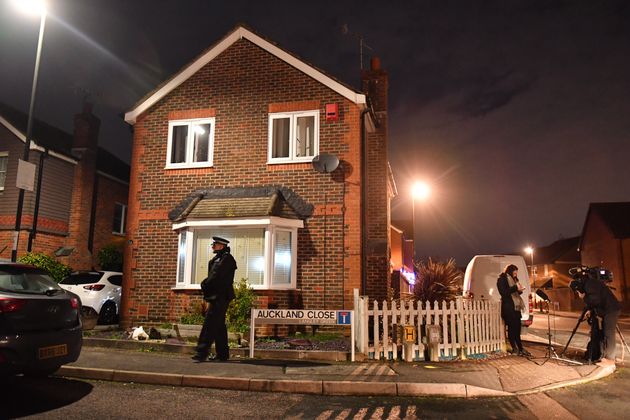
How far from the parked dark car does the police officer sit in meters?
2.00

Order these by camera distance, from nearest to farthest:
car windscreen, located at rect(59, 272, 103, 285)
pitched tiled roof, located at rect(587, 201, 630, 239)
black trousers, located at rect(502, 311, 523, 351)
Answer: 1. black trousers, located at rect(502, 311, 523, 351)
2. car windscreen, located at rect(59, 272, 103, 285)
3. pitched tiled roof, located at rect(587, 201, 630, 239)

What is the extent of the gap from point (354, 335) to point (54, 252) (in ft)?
47.9

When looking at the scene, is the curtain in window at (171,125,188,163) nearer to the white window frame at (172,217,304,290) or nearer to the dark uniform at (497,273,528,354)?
the white window frame at (172,217,304,290)

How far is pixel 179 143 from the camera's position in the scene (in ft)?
41.4

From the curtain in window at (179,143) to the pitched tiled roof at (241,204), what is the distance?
1.18 metres

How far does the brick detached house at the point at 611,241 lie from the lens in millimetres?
33781

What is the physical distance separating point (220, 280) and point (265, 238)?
3.25 metres

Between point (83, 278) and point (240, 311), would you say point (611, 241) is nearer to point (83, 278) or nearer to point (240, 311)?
point (240, 311)

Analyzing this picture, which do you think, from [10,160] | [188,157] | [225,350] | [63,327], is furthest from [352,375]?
[10,160]

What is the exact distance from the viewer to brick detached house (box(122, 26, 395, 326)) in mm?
11031

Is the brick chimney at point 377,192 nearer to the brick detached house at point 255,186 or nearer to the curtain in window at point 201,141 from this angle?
the brick detached house at point 255,186

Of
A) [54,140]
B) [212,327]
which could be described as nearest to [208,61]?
[212,327]

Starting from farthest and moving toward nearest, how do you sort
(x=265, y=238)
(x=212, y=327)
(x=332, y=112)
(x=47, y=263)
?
(x=47, y=263), (x=332, y=112), (x=265, y=238), (x=212, y=327)

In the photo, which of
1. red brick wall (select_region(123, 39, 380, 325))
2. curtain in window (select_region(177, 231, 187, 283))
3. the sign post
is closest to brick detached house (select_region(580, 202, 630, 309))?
red brick wall (select_region(123, 39, 380, 325))
